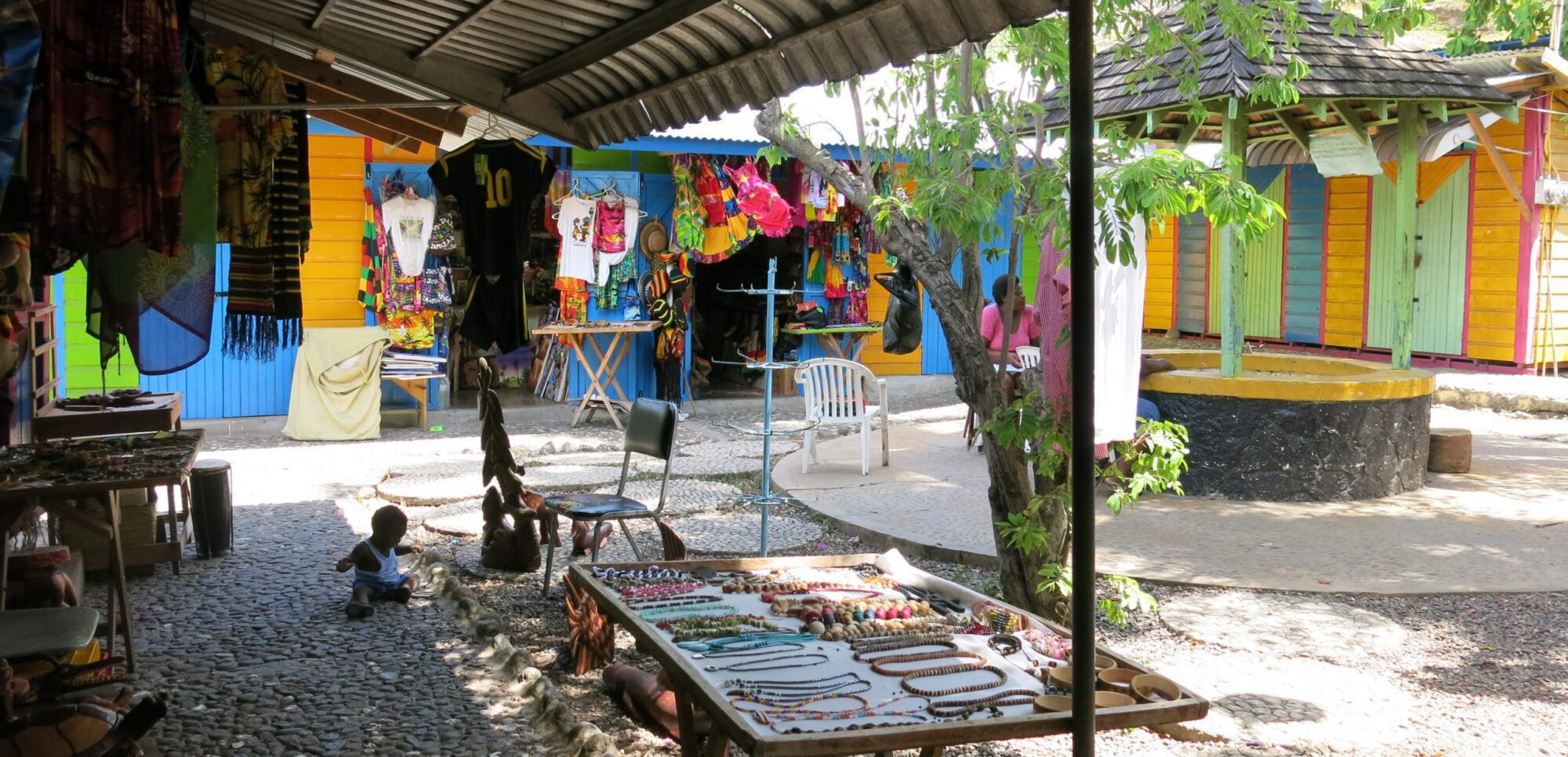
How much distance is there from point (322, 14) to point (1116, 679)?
3967 mm

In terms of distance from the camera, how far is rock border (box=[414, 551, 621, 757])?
434 cm

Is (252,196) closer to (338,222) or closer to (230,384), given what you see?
(338,222)

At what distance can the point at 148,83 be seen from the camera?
3873 millimetres

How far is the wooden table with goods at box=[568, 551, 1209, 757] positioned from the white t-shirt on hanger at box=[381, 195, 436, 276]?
7756 mm

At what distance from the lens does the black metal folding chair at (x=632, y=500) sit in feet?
20.8

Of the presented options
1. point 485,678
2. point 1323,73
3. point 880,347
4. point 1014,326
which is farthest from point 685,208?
point 485,678

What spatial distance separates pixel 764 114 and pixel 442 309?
6.88 m

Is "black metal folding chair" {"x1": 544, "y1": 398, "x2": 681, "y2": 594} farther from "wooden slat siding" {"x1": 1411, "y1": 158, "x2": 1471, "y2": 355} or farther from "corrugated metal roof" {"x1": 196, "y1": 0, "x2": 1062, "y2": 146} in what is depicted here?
"wooden slat siding" {"x1": 1411, "y1": 158, "x2": 1471, "y2": 355}

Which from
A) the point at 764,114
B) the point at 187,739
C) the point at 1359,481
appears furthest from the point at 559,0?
the point at 1359,481

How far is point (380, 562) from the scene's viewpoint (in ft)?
20.3

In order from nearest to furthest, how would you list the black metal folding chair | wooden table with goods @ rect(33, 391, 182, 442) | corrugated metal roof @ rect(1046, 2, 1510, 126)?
the black metal folding chair, wooden table with goods @ rect(33, 391, 182, 442), corrugated metal roof @ rect(1046, 2, 1510, 126)

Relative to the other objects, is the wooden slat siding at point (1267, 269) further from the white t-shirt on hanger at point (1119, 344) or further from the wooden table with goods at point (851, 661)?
the wooden table with goods at point (851, 661)

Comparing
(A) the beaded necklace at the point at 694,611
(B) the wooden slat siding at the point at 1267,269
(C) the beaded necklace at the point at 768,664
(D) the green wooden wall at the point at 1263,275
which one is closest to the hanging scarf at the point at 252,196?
(A) the beaded necklace at the point at 694,611

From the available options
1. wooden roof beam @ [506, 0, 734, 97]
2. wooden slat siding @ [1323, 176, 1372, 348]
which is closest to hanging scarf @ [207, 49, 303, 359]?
wooden roof beam @ [506, 0, 734, 97]
